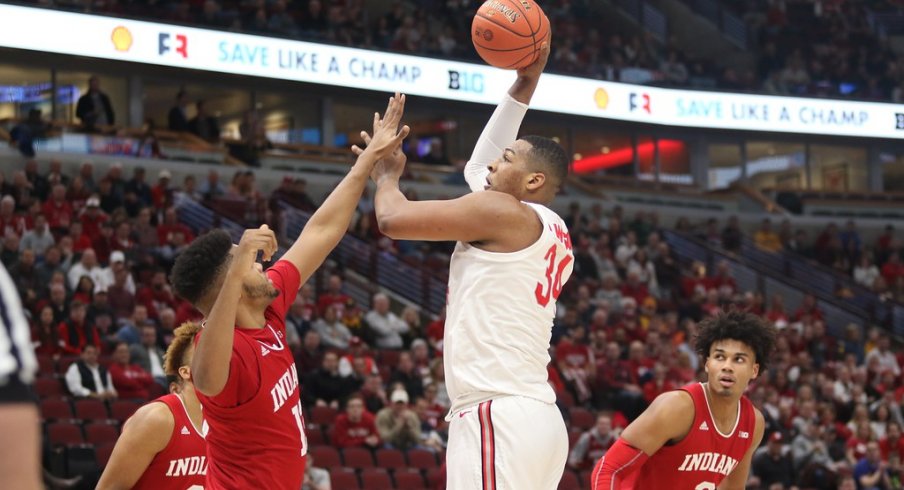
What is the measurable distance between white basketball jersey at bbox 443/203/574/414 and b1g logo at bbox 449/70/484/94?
19418 millimetres

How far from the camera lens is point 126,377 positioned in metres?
12.2

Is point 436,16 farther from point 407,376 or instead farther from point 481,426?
point 481,426

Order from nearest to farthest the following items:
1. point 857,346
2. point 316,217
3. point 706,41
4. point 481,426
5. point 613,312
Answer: point 481,426
point 316,217
point 613,312
point 857,346
point 706,41

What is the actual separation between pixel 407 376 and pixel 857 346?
33.2 feet

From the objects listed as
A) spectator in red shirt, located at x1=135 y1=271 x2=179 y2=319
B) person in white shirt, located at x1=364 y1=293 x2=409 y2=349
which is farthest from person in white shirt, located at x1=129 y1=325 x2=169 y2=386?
person in white shirt, located at x1=364 y1=293 x2=409 y2=349

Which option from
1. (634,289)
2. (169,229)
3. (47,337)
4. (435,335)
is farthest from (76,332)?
(634,289)

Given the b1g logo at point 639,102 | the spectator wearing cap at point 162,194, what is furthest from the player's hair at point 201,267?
the b1g logo at point 639,102

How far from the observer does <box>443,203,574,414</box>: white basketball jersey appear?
4.80 metres

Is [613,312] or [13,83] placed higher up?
[13,83]

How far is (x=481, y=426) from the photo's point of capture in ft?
15.6

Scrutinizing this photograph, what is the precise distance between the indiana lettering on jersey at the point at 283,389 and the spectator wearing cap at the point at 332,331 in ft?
32.9

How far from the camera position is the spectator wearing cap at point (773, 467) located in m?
15.0

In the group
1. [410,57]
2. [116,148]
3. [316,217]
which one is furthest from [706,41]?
[316,217]

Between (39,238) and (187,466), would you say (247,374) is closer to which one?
(187,466)
